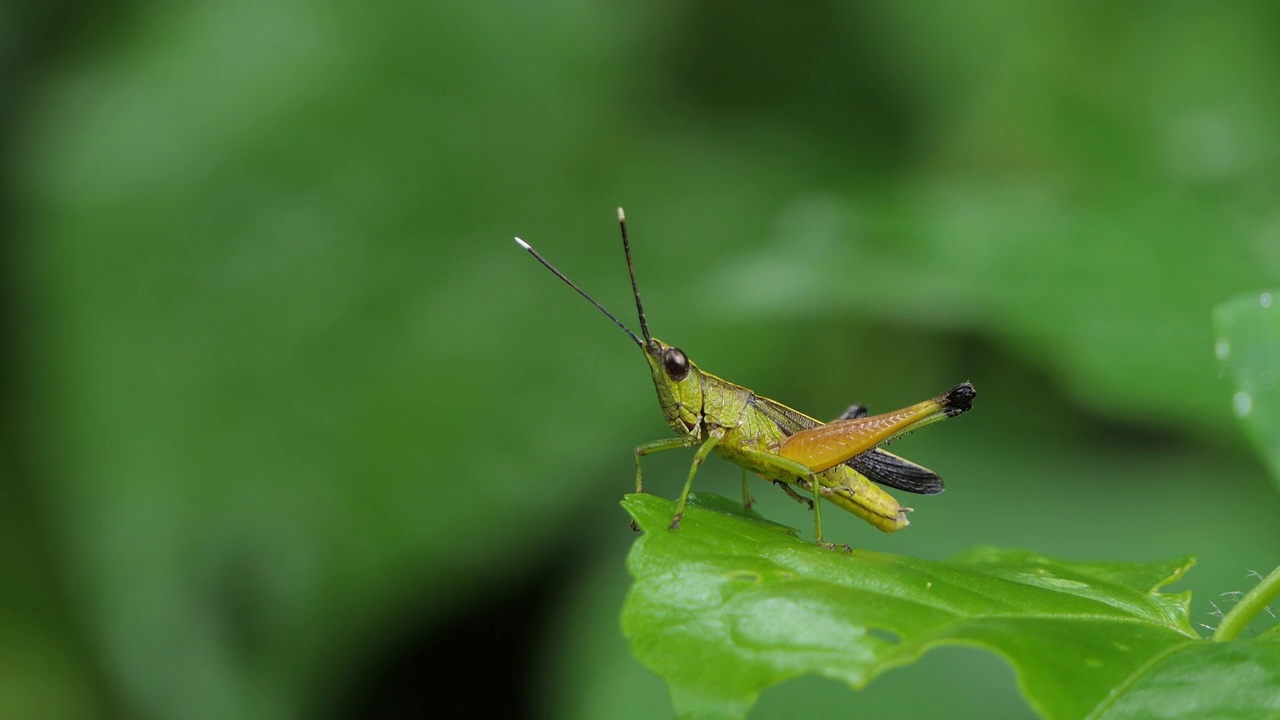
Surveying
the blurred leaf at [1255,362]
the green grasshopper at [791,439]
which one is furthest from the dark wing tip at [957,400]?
the blurred leaf at [1255,362]

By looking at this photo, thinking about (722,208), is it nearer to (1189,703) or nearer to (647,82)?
(647,82)

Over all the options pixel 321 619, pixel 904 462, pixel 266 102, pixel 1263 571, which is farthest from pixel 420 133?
pixel 1263 571

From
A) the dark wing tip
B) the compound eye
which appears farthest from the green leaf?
the compound eye

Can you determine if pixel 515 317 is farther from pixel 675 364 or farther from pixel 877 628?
pixel 877 628

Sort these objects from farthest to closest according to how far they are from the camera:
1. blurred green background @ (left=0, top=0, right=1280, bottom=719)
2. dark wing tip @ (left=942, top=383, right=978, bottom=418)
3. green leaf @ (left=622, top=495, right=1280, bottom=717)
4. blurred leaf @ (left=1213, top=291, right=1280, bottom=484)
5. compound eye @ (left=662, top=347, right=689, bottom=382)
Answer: blurred green background @ (left=0, top=0, right=1280, bottom=719), compound eye @ (left=662, top=347, right=689, bottom=382), dark wing tip @ (left=942, top=383, right=978, bottom=418), blurred leaf @ (left=1213, top=291, right=1280, bottom=484), green leaf @ (left=622, top=495, right=1280, bottom=717)

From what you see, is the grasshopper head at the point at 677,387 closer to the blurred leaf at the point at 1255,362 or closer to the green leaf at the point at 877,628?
the green leaf at the point at 877,628

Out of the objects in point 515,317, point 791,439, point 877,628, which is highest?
point 515,317

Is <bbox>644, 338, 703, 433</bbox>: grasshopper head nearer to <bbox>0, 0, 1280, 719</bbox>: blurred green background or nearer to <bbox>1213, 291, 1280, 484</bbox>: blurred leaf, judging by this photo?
<bbox>0, 0, 1280, 719</bbox>: blurred green background

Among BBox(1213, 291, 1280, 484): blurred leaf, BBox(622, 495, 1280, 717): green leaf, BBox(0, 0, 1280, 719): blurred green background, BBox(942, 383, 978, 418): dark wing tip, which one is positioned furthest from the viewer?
BBox(0, 0, 1280, 719): blurred green background

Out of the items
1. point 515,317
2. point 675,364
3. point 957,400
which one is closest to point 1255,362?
point 957,400
